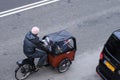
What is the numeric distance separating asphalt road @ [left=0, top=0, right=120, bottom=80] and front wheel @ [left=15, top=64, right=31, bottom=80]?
0.23 meters

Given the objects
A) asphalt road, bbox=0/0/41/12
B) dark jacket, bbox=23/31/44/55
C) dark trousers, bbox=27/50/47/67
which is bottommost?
dark trousers, bbox=27/50/47/67

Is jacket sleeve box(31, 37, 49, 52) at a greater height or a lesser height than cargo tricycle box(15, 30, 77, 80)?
greater

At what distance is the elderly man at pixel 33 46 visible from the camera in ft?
32.3

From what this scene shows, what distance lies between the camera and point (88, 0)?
48.5ft

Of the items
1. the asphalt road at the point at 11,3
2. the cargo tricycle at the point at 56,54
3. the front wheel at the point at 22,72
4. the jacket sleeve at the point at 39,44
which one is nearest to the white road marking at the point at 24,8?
the asphalt road at the point at 11,3

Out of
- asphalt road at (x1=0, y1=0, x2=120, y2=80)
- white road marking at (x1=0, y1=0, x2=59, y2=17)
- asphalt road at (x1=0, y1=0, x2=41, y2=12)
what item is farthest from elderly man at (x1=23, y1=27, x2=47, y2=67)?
asphalt road at (x1=0, y1=0, x2=41, y2=12)

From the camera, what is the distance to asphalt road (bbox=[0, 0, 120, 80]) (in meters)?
10.9

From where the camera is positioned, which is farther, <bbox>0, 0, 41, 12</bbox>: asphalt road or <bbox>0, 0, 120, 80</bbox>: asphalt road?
<bbox>0, 0, 41, 12</bbox>: asphalt road

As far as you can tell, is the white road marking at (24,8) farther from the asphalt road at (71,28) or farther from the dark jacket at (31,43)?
the dark jacket at (31,43)

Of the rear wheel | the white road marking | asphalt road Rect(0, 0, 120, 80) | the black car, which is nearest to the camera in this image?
the black car

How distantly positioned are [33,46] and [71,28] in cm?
323

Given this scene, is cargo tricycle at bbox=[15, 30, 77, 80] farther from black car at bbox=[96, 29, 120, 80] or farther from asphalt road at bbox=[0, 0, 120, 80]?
black car at bbox=[96, 29, 120, 80]

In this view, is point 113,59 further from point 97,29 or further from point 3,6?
point 3,6

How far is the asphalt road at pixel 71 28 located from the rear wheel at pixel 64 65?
15 centimetres
